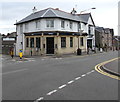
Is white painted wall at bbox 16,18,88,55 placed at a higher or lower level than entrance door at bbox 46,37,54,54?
higher

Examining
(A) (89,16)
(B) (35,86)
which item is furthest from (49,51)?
(B) (35,86)

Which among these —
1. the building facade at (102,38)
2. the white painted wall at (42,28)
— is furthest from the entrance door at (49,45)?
the building facade at (102,38)

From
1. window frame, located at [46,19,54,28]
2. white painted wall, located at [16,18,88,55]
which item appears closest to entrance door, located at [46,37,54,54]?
white painted wall, located at [16,18,88,55]

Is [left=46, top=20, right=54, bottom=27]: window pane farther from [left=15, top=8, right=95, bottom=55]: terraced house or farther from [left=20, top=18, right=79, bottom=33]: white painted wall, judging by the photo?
[left=20, top=18, right=79, bottom=33]: white painted wall

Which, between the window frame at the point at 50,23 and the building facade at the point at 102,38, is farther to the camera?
the building facade at the point at 102,38

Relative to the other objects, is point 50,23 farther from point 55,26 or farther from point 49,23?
point 55,26

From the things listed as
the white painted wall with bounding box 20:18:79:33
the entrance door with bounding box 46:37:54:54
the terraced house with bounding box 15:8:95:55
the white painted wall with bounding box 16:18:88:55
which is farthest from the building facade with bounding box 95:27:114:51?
the entrance door with bounding box 46:37:54:54

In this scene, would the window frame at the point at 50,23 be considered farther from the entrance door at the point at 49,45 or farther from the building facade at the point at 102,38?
the building facade at the point at 102,38

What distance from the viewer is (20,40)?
34906mm

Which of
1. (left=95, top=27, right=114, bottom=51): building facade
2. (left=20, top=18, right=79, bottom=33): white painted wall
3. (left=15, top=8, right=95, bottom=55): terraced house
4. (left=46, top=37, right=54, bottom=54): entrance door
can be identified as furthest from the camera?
(left=95, top=27, right=114, bottom=51): building facade

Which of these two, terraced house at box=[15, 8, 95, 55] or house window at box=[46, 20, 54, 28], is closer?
terraced house at box=[15, 8, 95, 55]

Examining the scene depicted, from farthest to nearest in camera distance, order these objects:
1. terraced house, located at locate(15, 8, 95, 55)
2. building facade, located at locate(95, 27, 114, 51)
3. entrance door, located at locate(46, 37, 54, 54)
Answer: building facade, located at locate(95, 27, 114, 51), entrance door, located at locate(46, 37, 54, 54), terraced house, located at locate(15, 8, 95, 55)

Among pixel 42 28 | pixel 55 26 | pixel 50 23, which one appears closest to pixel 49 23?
pixel 50 23

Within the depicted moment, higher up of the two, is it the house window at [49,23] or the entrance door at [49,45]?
the house window at [49,23]
